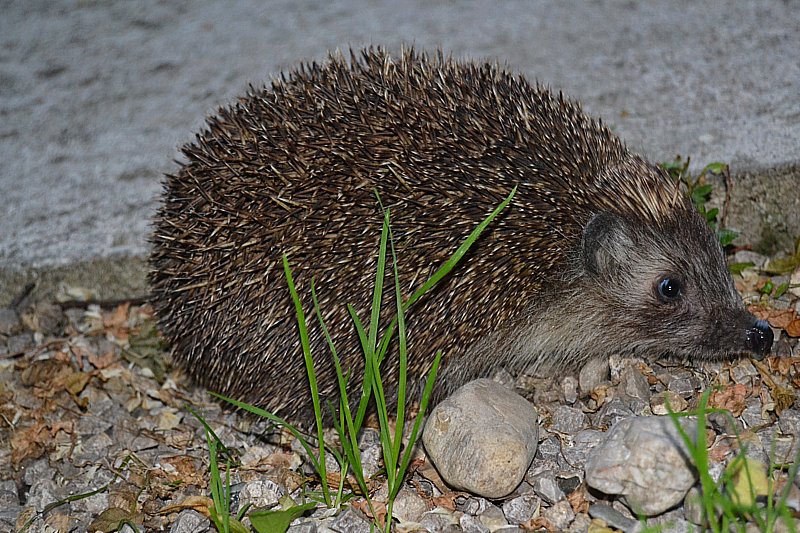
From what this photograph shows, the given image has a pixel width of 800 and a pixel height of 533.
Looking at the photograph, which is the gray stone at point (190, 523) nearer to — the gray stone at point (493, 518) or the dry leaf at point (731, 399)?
the gray stone at point (493, 518)

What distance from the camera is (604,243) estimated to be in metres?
4.39

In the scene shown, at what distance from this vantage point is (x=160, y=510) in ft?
14.1

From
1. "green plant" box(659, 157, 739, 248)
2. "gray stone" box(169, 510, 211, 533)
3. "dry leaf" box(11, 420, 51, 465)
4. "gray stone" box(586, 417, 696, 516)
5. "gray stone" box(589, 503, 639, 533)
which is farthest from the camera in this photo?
"green plant" box(659, 157, 739, 248)

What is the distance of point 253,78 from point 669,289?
169 inches

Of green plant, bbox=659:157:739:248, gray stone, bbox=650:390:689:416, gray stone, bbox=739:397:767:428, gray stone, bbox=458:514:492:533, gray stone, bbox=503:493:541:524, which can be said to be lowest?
gray stone, bbox=458:514:492:533

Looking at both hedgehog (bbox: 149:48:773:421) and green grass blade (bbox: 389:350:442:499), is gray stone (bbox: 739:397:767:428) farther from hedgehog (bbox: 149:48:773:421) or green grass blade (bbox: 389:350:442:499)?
green grass blade (bbox: 389:350:442:499)

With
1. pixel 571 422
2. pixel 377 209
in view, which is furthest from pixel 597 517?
pixel 377 209

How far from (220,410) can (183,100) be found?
130 inches

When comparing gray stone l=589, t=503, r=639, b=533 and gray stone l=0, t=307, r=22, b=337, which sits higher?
gray stone l=589, t=503, r=639, b=533

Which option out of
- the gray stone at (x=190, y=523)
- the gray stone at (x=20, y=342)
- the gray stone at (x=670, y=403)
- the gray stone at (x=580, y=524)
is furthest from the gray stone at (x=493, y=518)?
the gray stone at (x=20, y=342)

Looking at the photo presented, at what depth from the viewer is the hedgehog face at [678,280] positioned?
436cm

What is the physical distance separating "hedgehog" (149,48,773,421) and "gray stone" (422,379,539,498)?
1.29ft

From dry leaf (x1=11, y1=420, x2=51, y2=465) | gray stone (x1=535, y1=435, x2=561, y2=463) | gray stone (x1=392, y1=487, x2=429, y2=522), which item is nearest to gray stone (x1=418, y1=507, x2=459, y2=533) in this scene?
gray stone (x1=392, y1=487, x2=429, y2=522)

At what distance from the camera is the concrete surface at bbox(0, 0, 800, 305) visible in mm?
5977
